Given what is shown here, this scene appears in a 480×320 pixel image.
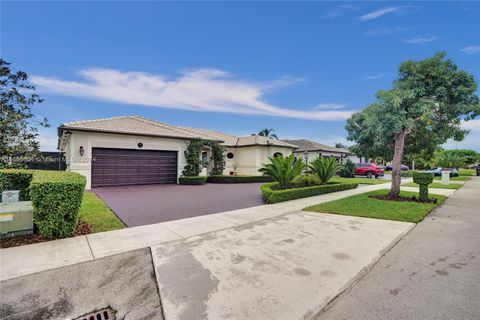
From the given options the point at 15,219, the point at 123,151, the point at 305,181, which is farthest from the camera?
the point at 123,151

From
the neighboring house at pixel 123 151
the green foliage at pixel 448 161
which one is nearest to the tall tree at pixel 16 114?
the neighboring house at pixel 123 151

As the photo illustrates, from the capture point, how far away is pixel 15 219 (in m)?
4.82

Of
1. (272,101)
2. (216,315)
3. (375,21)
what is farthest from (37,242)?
(272,101)

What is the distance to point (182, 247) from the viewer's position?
4551 mm

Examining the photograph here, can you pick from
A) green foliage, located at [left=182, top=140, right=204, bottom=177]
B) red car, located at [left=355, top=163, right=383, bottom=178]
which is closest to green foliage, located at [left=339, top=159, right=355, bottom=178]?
red car, located at [left=355, top=163, right=383, bottom=178]

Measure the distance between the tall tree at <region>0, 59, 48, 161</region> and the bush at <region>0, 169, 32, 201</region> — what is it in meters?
5.66

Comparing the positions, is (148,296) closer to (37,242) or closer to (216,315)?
(216,315)

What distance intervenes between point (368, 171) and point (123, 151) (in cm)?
2447

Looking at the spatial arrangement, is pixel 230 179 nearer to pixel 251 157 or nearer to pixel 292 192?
pixel 251 157

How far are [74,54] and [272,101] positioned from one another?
54.2 feet

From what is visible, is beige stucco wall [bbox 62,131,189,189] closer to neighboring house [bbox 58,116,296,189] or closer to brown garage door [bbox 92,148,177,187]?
neighboring house [bbox 58,116,296,189]

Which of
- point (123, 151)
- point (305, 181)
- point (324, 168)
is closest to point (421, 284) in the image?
point (305, 181)

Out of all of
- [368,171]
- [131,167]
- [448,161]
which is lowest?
[368,171]

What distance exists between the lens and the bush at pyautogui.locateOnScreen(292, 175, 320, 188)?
1192 centimetres
